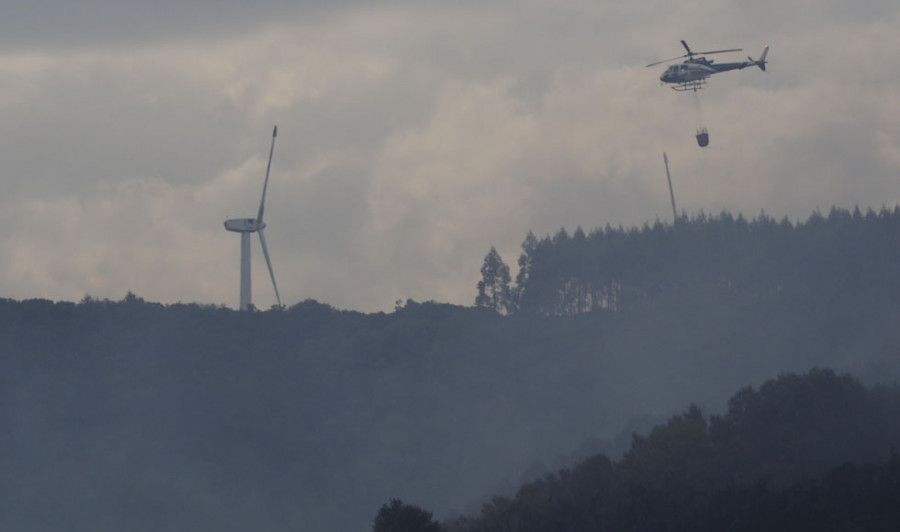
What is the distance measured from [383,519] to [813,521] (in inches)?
1045

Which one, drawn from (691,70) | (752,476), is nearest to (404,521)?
(752,476)

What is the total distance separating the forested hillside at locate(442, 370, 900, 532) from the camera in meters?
111

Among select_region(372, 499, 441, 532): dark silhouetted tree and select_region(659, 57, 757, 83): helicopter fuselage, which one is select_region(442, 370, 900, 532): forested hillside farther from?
select_region(659, 57, 757, 83): helicopter fuselage

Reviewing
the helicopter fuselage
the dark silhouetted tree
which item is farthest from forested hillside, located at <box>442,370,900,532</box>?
the helicopter fuselage

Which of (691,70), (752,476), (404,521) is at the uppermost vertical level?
(691,70)

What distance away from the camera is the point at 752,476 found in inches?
5389

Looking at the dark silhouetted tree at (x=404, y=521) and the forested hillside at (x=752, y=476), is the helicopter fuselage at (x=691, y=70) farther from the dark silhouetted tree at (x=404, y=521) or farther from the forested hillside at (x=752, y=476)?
the dark silhouetted tree at (x=404, y=521)

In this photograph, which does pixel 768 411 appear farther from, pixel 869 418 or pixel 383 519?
pixel 383 519

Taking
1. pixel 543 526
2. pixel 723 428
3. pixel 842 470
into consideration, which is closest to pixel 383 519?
pixel 543 526

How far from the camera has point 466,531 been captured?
422ft

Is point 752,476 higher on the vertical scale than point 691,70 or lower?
lower

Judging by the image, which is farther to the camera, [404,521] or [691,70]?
[691,70]

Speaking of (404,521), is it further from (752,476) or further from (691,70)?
(691,70)

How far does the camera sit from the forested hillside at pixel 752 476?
111 m
